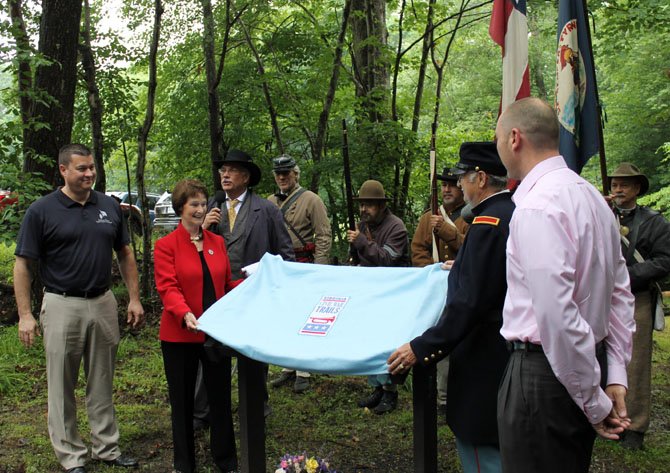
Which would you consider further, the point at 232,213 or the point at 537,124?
the point at 232,213

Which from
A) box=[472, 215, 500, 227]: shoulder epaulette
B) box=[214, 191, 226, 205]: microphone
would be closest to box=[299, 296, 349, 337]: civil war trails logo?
box=[472, 215, 500, 227]: shoulder epaulette

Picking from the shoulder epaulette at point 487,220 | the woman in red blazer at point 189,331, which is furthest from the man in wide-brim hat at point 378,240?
the shoulder epaulette at point 487,220

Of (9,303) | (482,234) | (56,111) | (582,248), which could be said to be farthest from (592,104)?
(9,303)

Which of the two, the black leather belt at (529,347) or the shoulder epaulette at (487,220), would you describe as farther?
the shoulder epaulette at (487,220)

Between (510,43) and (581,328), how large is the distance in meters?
3.17

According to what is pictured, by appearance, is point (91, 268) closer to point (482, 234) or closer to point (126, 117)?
point (482, 234)

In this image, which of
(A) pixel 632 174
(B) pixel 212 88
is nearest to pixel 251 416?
(A) pixel 632 174

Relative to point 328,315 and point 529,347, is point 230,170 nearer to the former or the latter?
point 328,315

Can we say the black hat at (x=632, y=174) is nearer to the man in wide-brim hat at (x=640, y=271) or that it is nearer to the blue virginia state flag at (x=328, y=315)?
the man in wide-brim hat at (x=640, y=271)

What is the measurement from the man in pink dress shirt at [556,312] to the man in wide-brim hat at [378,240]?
321 cm

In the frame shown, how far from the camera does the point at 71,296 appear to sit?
183 inches

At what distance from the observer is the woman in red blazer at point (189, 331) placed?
448cm

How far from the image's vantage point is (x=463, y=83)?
25844 mm

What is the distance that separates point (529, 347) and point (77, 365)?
356 cm
